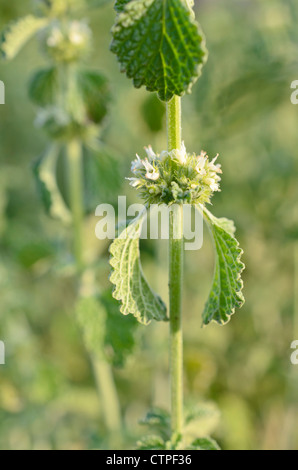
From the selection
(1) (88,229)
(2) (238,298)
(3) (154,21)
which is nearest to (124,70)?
(3) (154,21)

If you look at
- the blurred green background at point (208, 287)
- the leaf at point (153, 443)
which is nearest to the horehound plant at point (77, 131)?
the blurred green background at point (208, 287)

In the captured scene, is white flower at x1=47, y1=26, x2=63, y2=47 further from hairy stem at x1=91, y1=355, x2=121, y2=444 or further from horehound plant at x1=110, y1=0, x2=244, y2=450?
hairy stem at x1=91, y1=355, x2=121, y2=444

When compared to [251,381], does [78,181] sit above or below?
above

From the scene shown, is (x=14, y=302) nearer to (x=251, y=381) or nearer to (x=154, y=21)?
(x=251, y=381)

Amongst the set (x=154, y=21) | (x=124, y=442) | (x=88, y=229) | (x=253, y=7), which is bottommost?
(x=124, y=442)
